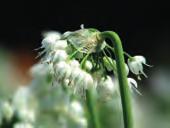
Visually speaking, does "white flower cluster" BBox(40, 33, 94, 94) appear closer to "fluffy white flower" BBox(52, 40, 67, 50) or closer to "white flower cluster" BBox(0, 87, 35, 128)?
"fluffy white flower" BBox(52, 40, 67, 50)

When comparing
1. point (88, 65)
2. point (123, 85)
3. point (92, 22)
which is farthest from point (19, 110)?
Answer: point (92, 22)

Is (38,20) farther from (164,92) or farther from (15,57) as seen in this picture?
(164,92)

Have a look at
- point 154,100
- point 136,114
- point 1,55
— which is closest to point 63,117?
point 136,114

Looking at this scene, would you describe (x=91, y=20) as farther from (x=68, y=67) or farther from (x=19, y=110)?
(x=68, y=67)

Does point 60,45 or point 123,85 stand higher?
point 60,45

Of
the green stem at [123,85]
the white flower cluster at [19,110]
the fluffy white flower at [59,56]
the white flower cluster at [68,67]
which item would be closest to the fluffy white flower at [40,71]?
the white flower cluster at [19,110]

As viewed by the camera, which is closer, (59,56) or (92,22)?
(59,56)

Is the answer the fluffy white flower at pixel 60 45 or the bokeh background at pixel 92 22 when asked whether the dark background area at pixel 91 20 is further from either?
the fluffy white flower at pixel 60 45
